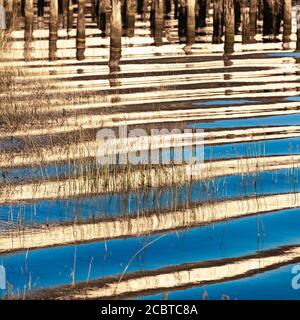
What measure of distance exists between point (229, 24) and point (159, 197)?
52.1ft

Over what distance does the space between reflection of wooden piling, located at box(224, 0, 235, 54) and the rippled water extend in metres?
5.78

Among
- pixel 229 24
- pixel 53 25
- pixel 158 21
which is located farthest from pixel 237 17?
pixel 53 25

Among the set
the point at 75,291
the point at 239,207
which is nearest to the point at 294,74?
the point at 239,207

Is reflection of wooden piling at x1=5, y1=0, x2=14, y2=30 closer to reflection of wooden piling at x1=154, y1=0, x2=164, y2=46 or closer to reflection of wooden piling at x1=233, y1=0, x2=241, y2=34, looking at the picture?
reflection of wooden piling at x1=154, y1=0, x2=164, y2=46

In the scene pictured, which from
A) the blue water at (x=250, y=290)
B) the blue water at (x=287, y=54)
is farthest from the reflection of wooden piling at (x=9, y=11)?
the blue water at (x=250, y=290)

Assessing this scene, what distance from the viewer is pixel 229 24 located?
1021 inches

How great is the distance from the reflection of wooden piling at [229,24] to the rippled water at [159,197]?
5783 mm

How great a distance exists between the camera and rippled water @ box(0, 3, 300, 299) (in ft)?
27.5

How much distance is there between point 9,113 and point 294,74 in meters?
8.41

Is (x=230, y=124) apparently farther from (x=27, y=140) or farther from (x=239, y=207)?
(x=239, y=207)

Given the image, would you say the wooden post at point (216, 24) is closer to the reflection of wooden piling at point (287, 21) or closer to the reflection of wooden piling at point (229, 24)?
the reflection of wooden piling at point (287, 21)

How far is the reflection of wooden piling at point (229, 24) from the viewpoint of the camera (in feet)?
83.2

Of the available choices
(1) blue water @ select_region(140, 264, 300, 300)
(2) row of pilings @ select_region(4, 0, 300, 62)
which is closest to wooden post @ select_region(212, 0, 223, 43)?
(2) row of pilings @ select_region(4, 0, 300, 62)

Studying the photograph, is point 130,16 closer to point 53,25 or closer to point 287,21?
point 53,25
